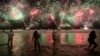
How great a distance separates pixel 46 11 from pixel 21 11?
8.81 meters

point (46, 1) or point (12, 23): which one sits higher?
point (46, 1)

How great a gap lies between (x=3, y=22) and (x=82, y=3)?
29.9 meters

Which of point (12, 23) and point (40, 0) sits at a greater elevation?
point (40, 0)

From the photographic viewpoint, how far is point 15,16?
9775cm

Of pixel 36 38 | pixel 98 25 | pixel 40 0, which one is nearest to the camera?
pixel 36 38

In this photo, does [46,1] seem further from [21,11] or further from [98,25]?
[98,25]

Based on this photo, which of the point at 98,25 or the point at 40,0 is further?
the point at 98,25

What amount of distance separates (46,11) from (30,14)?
591cm

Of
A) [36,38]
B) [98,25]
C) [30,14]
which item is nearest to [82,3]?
[98,25]

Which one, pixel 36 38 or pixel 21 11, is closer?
pixel 36 38

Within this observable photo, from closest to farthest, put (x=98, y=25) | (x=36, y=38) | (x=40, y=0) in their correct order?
1. (x=36, y=38)
2. (x=40, y=0)
3. (x=98, y=25)

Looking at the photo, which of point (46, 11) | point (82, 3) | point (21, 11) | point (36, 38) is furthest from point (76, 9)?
point (36, 38)

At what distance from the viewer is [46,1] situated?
9600cm

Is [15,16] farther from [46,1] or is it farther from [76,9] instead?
[76,9]
